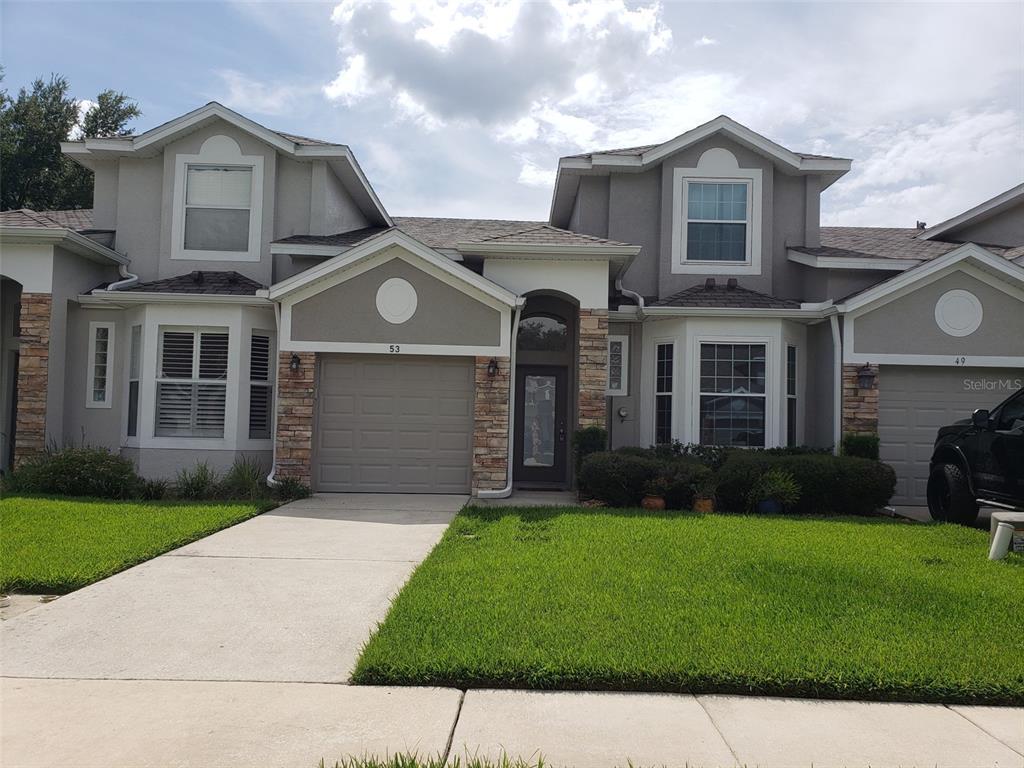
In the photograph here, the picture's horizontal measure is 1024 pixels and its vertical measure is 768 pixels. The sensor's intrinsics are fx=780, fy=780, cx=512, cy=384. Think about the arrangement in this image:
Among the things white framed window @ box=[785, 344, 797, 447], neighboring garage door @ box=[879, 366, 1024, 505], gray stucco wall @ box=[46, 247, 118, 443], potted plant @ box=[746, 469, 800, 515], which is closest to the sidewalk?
potted plant @ box=[746, 469, 800, 515]

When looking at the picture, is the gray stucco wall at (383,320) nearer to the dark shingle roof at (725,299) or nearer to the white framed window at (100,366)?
the dark shingle roof at (725,299)

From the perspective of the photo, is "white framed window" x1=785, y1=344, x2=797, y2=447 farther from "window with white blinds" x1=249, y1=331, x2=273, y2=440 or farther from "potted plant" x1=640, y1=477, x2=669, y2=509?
"window with white blinds" x1=249, y1=331, x2=273, y2=440

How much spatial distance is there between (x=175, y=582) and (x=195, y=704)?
2.81m

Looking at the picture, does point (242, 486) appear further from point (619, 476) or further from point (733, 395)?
point (733, 395)

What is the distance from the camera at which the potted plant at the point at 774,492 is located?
1102 cm

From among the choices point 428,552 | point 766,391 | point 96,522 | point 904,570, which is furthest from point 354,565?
point 766,391

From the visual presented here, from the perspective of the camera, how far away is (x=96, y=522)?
920 cm

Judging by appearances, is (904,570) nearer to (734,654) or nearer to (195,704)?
(734,654)

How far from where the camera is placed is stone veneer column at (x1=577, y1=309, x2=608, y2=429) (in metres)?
12.9

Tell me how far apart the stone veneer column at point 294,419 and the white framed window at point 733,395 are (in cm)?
661

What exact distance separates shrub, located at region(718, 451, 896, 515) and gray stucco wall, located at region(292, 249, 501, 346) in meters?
4.22

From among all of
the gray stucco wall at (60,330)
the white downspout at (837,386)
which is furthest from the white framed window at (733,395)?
the gray stucco wall at (60,330)

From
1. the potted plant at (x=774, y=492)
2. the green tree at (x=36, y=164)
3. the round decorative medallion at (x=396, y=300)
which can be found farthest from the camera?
the green tree at (x=36, y=164)

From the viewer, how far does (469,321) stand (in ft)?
41.0
